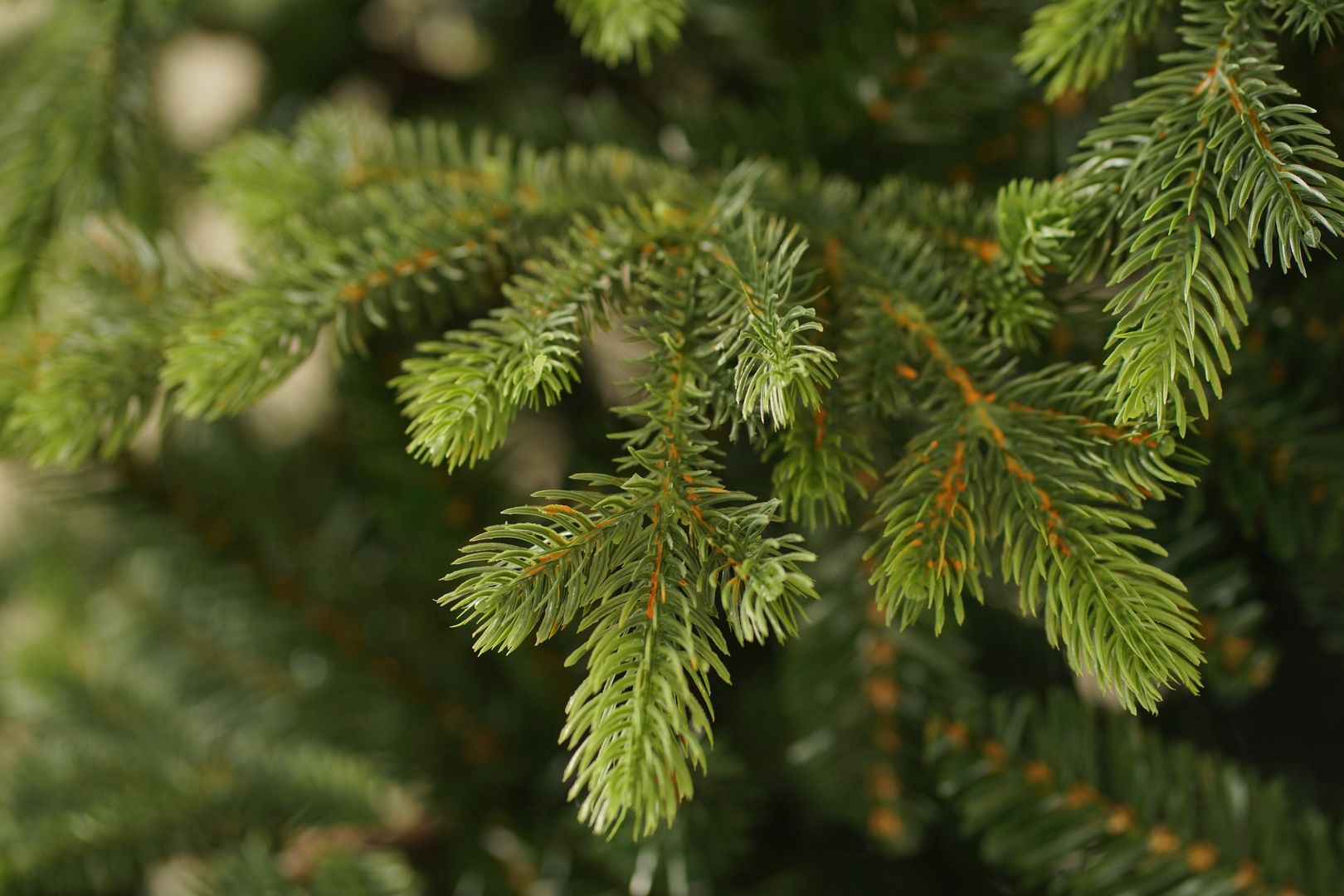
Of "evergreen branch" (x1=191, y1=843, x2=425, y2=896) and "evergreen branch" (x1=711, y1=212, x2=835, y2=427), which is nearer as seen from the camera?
"evergreen branch" (x1=711, y1=212, x2=835, y2=427)

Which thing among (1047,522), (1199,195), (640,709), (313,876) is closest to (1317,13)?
(1199,195)

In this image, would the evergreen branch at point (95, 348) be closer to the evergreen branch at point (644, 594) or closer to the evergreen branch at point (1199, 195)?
the evergreen branch at point (644, 594)

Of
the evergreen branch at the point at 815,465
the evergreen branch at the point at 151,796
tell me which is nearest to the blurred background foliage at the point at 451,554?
the evergreen branch at the point at 151,796

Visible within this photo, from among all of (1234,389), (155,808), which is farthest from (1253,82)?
(155,808)

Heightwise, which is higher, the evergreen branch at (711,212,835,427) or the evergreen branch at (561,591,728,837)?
the evergreen branch at (711,212,835,427)

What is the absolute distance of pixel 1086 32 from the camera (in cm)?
33

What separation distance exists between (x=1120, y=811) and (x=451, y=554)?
14.0 inches

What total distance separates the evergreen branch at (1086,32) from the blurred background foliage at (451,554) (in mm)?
76

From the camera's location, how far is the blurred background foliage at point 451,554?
42 centimetres

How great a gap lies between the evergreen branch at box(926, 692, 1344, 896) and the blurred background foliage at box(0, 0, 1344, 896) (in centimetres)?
3

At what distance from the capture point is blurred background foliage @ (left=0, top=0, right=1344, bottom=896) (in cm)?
42

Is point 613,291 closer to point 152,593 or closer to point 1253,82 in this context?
point 1253,82

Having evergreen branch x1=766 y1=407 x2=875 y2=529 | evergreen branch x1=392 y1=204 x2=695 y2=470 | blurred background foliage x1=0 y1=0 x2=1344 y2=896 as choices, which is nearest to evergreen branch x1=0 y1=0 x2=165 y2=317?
blurred background foliage x1=0 y1=0 x2=1344 y2=896

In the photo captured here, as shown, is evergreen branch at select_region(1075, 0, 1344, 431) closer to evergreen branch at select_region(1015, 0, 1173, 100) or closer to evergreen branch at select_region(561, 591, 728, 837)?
evergreen branch at select_region(1015, 0, 1173, 100)
